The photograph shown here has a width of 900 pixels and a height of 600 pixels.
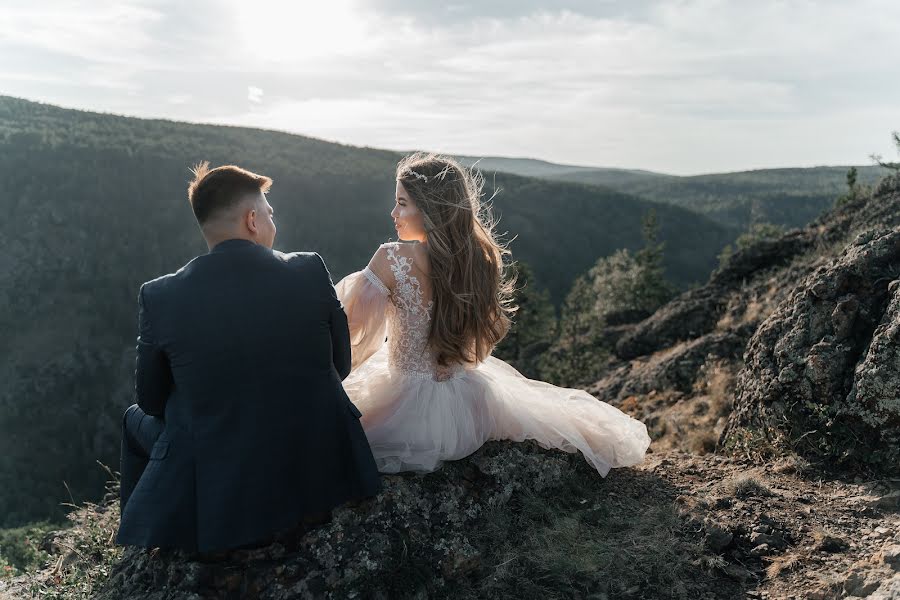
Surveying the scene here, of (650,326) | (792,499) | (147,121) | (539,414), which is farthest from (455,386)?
(147,121)

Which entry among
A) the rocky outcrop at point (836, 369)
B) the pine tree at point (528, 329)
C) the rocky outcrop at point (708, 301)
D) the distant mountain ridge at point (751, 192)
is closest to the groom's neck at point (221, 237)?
the rocky outcrop at point (836, 369)

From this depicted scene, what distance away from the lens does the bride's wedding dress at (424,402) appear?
11.2ft

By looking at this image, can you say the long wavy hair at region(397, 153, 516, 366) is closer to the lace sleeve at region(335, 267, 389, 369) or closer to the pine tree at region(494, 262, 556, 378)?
the lace sleeve at region(335, 267, 389, 369)

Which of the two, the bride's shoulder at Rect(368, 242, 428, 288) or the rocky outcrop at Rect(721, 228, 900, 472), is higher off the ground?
the bride's shoulder at Rect(368, 242, 428, 288)

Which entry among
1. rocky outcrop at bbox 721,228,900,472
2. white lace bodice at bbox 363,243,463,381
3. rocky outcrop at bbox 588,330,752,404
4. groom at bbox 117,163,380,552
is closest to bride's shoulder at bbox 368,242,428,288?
white lace bodice at bbox 363,243,463,381

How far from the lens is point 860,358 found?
3.68 m

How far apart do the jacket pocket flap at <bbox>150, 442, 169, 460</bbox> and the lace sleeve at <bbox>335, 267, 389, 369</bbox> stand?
107 centimetres

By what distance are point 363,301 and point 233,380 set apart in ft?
3.21

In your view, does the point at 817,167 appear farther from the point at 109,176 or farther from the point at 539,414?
the point at 539,414

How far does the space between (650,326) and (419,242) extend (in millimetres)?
6021

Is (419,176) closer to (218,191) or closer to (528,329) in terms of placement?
(218,191)

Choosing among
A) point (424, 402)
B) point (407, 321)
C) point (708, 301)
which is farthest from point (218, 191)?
point (708, 301)

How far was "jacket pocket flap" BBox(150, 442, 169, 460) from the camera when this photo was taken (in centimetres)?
272

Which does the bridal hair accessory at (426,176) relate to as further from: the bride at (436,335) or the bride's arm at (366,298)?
the bride's arm at (366,298)
